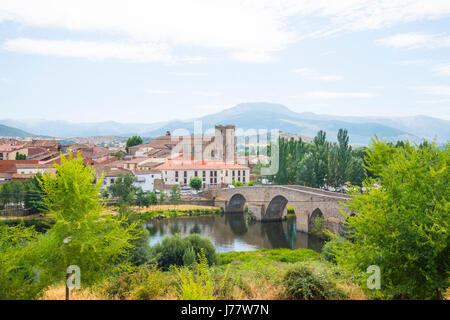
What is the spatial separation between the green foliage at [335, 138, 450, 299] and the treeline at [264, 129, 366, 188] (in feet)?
88.3

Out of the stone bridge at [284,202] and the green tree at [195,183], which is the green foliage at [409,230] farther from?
the green tree at [195,183]

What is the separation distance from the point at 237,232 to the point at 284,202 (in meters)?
5.38

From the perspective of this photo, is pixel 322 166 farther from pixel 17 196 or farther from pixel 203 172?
pixel 17 196

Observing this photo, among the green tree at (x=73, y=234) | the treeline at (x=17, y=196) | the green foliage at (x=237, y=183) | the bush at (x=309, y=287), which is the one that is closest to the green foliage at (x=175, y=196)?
the green foliage at (x=237, y=183)

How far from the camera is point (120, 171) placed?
39812 mm

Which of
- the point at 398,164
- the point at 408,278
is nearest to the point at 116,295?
the point at 408,278

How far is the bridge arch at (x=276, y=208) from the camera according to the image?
103ft

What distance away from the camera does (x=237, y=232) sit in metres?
28.5

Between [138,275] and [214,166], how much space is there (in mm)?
39496

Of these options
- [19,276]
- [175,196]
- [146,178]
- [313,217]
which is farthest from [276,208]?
[19,276]

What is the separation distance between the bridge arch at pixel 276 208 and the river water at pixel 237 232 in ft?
2.18

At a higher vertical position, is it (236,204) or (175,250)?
(175,250)

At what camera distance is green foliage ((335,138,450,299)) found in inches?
219

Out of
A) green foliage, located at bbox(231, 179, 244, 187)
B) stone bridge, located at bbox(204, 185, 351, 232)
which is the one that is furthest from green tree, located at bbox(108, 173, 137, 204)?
green foliage, located at bbox(231, 179, 244, 187)
